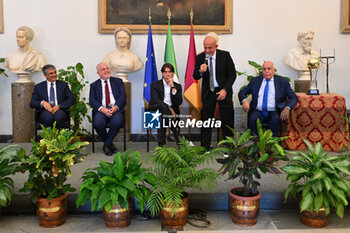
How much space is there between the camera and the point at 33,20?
624cm

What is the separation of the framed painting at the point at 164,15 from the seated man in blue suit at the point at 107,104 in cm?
138

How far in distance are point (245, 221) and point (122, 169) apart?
45.2 inches

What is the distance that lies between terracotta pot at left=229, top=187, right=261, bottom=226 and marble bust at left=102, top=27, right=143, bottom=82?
3.29 meters

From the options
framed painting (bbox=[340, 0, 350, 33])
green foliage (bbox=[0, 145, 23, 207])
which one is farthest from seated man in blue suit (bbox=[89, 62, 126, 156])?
framed painting (bbox=[340, 0, 350, 33])

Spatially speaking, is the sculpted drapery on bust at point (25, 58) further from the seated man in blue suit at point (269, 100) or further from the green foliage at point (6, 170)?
the seated man in blue suit at point (269, 100)

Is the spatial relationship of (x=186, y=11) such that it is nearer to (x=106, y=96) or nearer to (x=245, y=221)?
(x=106, y=96)

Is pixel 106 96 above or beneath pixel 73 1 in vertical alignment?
beneath

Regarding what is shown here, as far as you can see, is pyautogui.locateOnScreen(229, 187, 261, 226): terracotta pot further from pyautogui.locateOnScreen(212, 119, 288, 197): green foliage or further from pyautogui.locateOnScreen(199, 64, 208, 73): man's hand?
pyautogui.locateOnScreen(199, 64, 208, 73): man's hand

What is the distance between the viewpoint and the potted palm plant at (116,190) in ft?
10.2

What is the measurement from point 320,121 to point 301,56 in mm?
1331

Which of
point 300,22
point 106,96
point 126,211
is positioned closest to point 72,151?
point 126,211

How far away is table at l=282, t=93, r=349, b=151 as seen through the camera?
5.22m

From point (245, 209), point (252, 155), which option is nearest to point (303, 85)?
point (252, 155)

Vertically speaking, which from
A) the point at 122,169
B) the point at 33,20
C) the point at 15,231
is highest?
the point at 33,20
